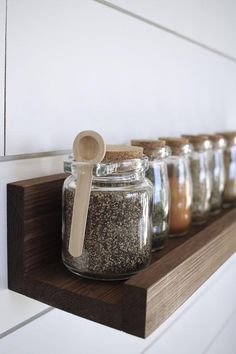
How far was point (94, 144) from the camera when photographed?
1.39 feet

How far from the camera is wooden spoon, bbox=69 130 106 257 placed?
16.5 inches

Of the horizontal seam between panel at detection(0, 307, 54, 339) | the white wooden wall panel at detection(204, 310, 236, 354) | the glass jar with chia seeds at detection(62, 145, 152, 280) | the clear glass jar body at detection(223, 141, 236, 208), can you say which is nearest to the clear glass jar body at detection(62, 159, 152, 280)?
the glass jar with chia seeds at detection(62, 145, 152, 280)

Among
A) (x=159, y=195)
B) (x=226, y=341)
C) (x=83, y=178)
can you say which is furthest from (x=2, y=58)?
(x=226, y=341)

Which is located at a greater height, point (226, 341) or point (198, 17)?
point (198, 17)

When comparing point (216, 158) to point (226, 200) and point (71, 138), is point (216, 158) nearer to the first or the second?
point (226, 200)

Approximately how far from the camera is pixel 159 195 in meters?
0.56

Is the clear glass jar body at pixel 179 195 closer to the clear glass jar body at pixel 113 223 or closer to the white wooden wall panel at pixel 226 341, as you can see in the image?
the clear glass jar body at pixel 113 223

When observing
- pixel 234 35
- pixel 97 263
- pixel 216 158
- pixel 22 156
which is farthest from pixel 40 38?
pixel 234 35

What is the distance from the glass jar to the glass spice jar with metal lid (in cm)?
3

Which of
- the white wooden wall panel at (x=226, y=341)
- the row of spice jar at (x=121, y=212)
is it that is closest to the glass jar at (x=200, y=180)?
the row of spice jar at (x=121, y=212)

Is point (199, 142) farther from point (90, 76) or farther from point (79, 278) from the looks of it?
point (79, 278)

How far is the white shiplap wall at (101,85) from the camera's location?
1.56 ft

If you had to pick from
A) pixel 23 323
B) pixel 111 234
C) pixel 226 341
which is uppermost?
pixel 111 234

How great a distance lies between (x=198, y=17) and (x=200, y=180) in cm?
37
